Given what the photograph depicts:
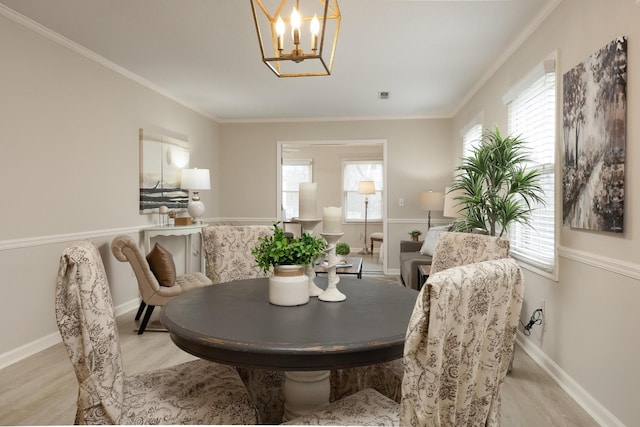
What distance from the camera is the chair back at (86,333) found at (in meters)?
1.28

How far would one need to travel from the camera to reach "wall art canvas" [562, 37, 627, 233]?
2055mm

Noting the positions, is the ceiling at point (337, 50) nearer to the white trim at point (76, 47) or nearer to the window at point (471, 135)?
the white trim at point (76, 47)

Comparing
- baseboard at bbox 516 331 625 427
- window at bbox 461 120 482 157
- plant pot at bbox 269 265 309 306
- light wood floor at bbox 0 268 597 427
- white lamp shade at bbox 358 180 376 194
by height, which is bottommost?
light wood floor at bbox 0 268 597 427

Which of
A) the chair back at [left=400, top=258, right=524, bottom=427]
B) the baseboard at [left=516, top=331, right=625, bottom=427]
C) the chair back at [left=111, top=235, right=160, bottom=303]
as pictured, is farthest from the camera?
the chair back at [left=111, top=235, right=160, bottom=303]

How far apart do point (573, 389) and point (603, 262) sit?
83 centimetres

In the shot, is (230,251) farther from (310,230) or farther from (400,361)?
(400,361)

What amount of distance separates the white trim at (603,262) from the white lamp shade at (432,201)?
334 cm

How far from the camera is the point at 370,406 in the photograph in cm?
137

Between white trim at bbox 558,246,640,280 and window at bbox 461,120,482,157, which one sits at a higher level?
window at bbox 461,120,482,157

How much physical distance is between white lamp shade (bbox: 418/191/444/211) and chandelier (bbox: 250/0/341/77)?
258cm

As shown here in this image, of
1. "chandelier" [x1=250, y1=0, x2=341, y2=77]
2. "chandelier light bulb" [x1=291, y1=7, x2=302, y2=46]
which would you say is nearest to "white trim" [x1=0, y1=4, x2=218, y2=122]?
"chandelier" [x1=250, y1=0, x2=341, y2=77]

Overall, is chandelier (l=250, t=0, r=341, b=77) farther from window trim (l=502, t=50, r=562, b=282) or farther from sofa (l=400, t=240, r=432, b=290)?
sofa (l=400, t=240, r=432, b=290)

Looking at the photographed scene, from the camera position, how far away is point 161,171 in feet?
16.6

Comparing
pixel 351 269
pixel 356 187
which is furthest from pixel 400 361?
pixel 356 187
